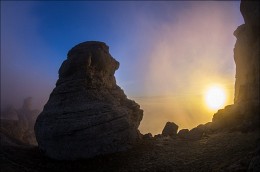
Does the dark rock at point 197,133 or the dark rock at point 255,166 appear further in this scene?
the dark rock at point 197,133

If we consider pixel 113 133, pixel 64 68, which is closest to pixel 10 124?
pixel 64 68

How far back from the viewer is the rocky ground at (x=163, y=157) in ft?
93.1

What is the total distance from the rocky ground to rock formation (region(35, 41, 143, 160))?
1402mm

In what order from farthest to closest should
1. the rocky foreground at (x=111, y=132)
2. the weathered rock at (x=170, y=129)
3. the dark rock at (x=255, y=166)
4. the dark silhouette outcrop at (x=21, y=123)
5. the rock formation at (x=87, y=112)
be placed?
the dark silhouette outcrop at (x=21, y=123) < the weathered rock at (x=170, y=129) < the rock formation at (x=87, y=112) < the rocky foreground at (x=111, y=132) < the dark rock at (x=255, y=166)

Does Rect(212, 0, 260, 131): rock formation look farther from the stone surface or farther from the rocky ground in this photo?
the rocky ground

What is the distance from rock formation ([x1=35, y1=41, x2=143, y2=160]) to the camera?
114 feet

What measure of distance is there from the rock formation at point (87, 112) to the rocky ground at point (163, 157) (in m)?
1.40

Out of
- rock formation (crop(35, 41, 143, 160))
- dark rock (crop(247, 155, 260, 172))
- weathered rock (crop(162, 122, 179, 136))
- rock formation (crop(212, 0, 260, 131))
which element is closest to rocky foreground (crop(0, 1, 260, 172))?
rock formation (crop(35, 41, 143, 160))

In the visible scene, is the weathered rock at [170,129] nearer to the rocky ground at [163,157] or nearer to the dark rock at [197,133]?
the dark rock at [197,133]

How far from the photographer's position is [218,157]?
94.4ft

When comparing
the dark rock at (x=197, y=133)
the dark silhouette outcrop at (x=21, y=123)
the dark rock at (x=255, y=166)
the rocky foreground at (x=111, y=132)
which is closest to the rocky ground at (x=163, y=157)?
the rocky foreground at (x=111, y=132)

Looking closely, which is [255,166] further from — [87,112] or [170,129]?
[170,129]

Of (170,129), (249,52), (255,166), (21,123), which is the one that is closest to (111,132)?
(170,129)

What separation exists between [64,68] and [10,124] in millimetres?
56350
